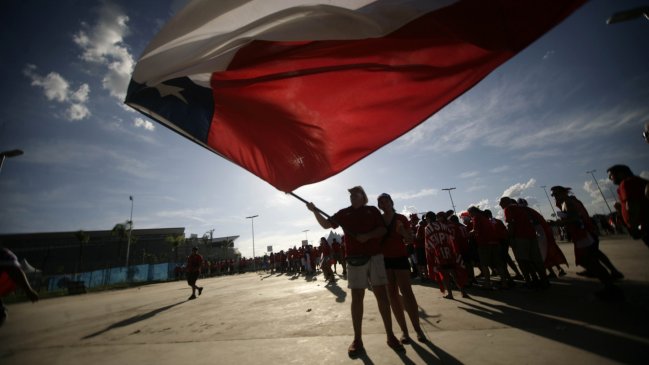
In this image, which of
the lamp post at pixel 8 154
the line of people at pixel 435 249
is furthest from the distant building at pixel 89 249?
the line of people at pixel 435 249

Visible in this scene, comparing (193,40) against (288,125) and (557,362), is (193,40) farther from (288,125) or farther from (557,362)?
(557,362)

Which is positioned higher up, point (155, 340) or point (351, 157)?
point (351, 157)

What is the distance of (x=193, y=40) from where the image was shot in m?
2.43

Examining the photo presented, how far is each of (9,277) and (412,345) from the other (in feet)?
18.6

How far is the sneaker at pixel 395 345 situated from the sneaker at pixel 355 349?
0.31 m

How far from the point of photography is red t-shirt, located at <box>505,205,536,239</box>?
5.53m

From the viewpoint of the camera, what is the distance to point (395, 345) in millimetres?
2939

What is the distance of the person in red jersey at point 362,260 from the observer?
309cm

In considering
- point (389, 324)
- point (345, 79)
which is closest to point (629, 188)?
point (389, 324)

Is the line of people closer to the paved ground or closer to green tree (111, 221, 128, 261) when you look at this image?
the paved ground

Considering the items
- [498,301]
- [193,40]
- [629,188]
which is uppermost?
[193,40]

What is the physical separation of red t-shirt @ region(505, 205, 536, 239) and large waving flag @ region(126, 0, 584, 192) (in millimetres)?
4505

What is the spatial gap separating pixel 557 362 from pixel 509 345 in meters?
0.46

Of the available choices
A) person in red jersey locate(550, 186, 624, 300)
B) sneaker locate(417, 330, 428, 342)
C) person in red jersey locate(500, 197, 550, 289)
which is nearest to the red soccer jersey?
sneaker locate(417, 330, 428, 342)
